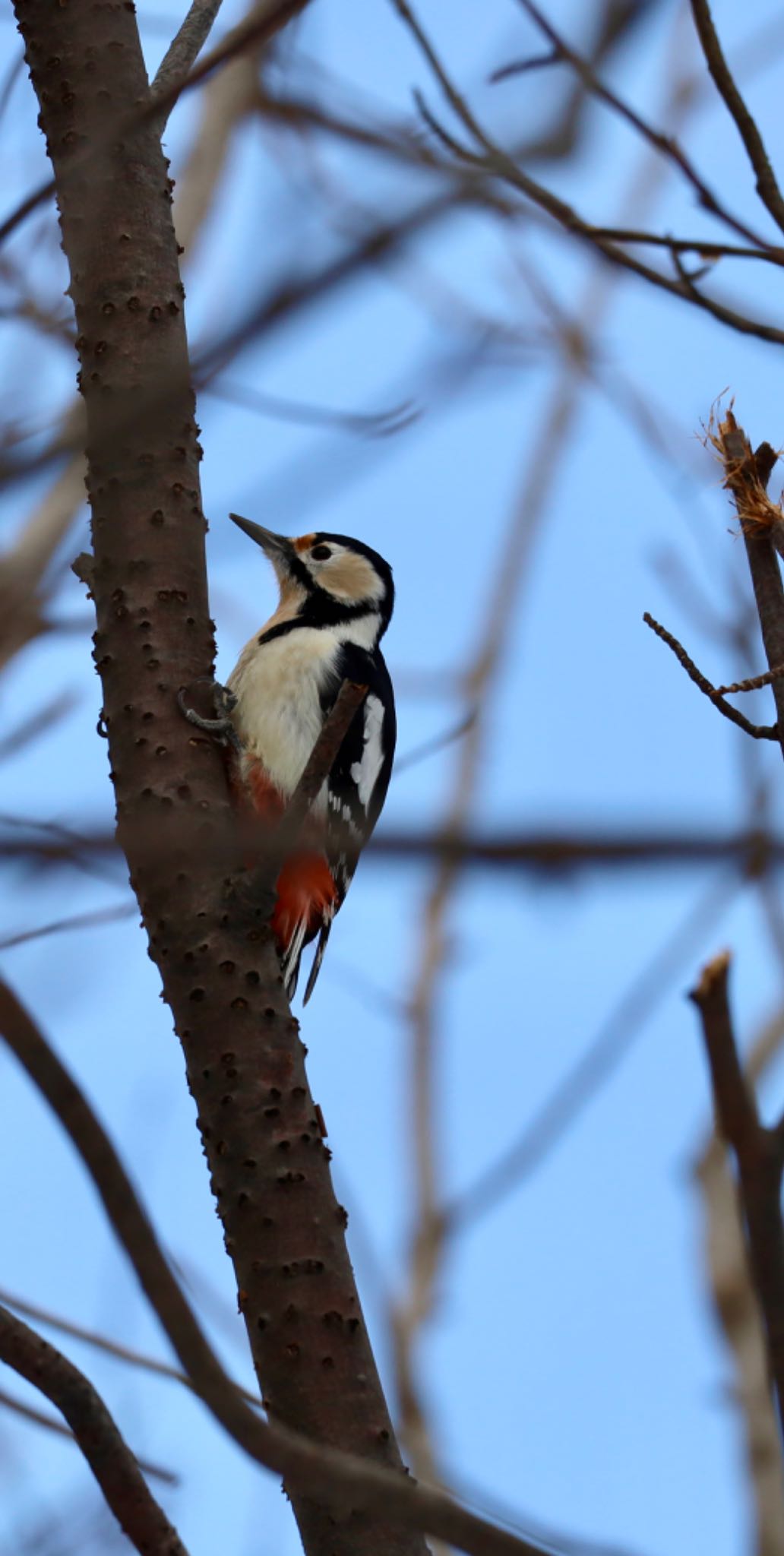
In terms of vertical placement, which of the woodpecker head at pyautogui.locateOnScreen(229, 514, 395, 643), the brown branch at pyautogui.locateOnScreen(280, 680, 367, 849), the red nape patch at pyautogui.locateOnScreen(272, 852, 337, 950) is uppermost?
the woodpecker head at pyautogui.locateOnScreen(229, 514, 395, 643)

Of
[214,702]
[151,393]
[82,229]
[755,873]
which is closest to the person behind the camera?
[755,873]

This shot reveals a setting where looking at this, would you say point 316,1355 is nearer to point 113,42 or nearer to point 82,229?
point 82,229

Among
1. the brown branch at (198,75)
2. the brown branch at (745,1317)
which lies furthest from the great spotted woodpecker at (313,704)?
the brown branch at (198,75)

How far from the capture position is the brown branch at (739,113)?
1863 mm

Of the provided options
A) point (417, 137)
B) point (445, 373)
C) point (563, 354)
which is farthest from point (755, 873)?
point (563, 354)

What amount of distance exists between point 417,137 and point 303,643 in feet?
7.98

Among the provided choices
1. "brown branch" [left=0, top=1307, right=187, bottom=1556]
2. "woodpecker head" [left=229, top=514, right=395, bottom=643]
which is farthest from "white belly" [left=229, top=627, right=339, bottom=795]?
"brown branch" [left=0, top=1307, right=187, bottom=1556]

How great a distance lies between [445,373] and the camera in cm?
124

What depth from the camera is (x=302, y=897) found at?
3645 millimetres

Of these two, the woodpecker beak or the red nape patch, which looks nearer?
the red nape patch

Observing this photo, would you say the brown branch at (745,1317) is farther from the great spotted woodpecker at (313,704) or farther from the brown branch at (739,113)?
the brown branch at (739,113)

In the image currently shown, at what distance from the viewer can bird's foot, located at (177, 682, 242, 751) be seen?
2.49 metres

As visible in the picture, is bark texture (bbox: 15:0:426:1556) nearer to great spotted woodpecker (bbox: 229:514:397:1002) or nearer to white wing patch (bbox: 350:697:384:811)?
great spotted woodpecker (bbox: 229:514:397:1002)

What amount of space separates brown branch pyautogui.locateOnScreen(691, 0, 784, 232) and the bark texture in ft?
2.25
